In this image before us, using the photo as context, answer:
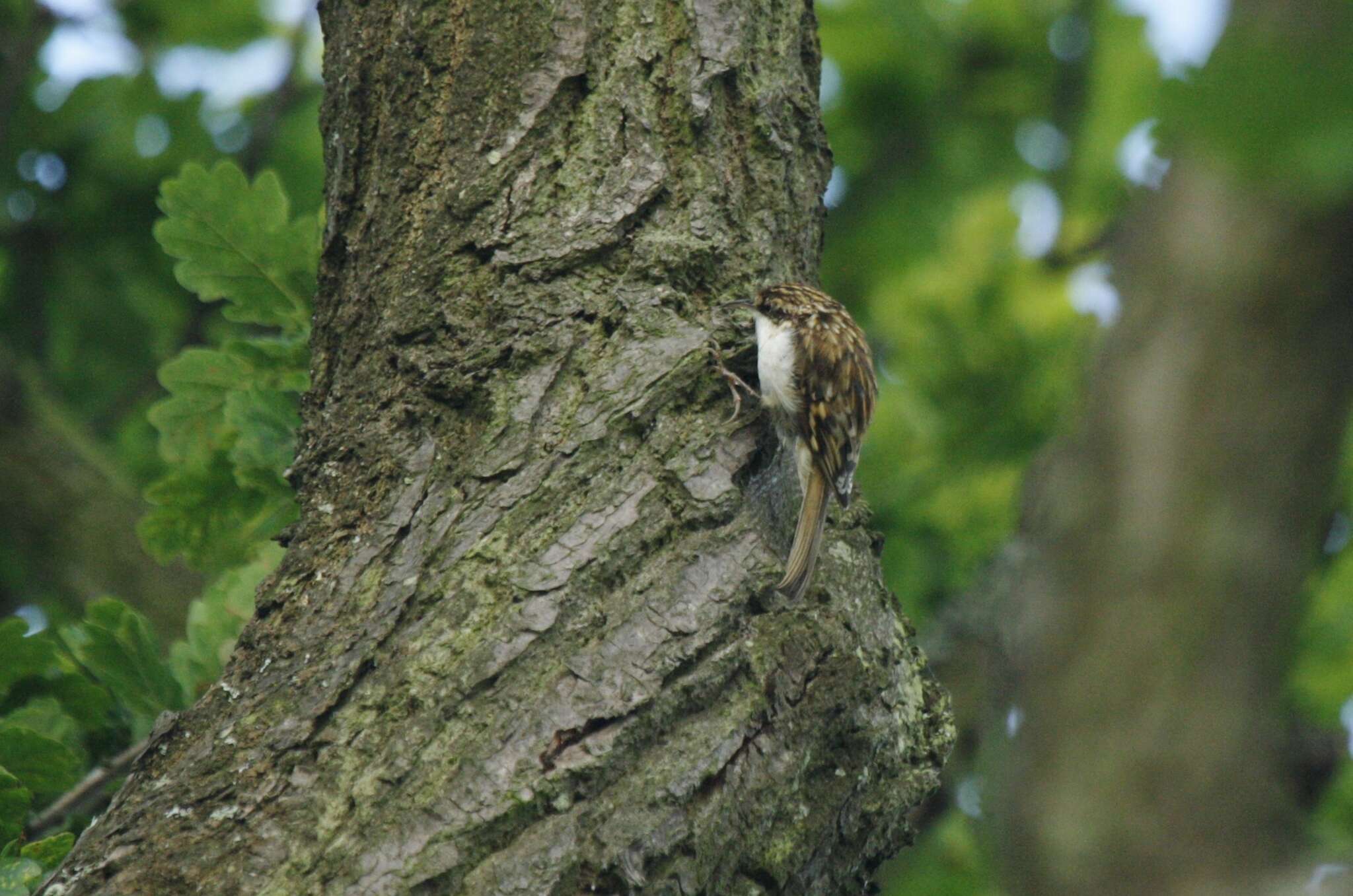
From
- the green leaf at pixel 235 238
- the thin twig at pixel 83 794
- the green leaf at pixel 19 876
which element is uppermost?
the green leaf at pixel 235 238

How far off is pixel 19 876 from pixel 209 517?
102 cm

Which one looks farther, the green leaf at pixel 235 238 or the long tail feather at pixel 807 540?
the green leaf at pixel 235 238

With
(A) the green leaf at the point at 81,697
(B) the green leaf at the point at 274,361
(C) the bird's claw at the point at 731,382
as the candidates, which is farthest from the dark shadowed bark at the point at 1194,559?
(A) the green leaf at the point at 81,697

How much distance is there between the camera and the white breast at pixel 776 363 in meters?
2.81

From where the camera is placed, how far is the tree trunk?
2.00 m

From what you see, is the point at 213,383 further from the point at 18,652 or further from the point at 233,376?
the point at 18,652

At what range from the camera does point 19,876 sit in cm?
220

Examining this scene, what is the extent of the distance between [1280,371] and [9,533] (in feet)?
16.3

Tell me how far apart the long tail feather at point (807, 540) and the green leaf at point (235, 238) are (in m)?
1.17

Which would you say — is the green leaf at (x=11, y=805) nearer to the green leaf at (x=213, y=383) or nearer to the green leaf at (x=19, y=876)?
the green leaf at (x=19, y=876)

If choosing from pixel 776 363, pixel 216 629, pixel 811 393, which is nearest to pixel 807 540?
pixel 776 363

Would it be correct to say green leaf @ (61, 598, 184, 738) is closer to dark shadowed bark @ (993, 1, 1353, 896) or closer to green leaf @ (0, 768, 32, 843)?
green leaf @ (0, 768, 32, 843)

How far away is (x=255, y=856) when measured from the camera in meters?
1.93

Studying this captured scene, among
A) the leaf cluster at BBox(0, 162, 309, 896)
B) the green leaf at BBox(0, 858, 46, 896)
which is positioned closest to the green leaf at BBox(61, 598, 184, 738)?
the leaf cluster at BBox(0, 162, 309, 896)
